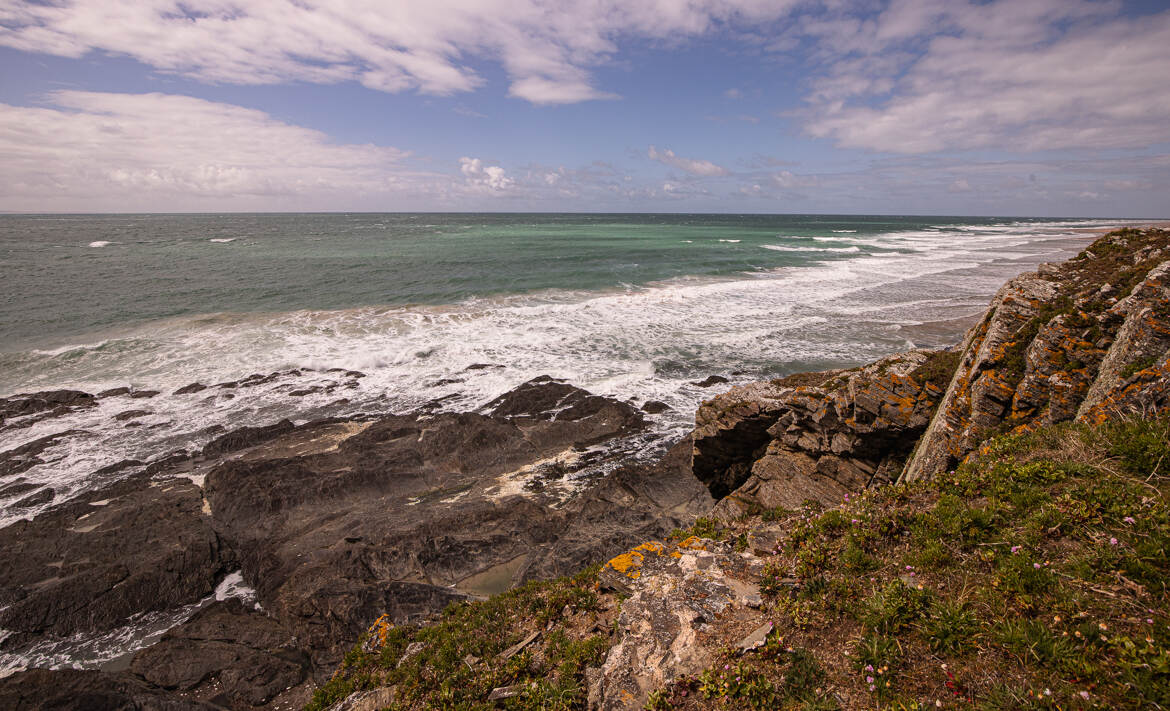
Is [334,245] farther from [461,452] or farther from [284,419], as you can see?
[461,452]

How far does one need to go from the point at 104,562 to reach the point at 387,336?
17.4 metres

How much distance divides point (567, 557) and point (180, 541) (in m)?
9.97

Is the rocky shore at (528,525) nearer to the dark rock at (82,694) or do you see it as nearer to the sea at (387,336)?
the dark rock at (82,694)

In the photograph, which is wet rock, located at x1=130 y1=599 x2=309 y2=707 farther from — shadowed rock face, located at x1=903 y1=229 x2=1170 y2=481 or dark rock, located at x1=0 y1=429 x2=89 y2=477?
shadowed rock face, located at x1=903 y1=229 x2=1170 y2=481

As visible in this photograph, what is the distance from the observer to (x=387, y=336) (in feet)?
90.8

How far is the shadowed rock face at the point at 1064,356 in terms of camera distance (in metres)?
6.36

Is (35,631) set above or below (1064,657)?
below

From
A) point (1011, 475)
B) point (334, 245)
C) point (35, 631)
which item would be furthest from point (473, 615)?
point (334, 245)

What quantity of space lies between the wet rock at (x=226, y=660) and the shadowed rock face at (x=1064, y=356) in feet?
40.4

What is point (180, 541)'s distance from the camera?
1200cm

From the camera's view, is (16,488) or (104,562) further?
(16,488)

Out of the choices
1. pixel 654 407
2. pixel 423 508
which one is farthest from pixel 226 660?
pixel 654 407

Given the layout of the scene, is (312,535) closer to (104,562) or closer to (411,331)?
(104,562)

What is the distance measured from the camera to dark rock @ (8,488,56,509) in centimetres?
1348
